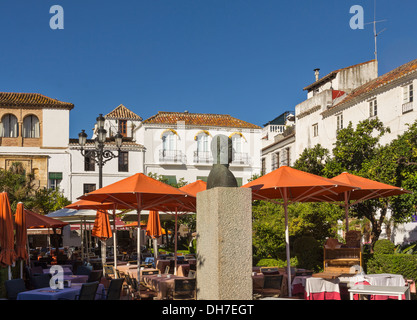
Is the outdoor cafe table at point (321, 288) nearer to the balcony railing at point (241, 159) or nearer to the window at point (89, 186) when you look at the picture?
the window at point (89, 186)

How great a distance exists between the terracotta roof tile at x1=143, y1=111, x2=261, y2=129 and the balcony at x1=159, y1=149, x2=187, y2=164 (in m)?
2.62

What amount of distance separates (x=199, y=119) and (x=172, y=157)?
15.1 ft

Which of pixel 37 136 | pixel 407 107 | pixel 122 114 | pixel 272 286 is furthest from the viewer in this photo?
pixel 122 114

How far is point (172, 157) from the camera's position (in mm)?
47531

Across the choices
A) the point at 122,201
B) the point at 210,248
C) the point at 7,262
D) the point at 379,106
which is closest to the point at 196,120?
the point at 379,106

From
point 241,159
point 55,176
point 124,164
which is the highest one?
point 241,159

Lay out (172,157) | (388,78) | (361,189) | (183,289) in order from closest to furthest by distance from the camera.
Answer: (183,289) < (361,189) < (388,78) < (172,157)

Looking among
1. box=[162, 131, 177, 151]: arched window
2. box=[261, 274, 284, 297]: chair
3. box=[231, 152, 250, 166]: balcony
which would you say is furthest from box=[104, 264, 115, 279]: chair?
box=[231, 152, 250, 166]: balcony

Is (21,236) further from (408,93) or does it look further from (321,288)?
(408,93)

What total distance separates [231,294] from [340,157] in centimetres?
1441

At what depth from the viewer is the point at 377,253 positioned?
14469 millimetres

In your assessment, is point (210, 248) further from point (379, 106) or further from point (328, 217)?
point (379, 106)

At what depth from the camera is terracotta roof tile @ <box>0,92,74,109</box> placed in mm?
47062

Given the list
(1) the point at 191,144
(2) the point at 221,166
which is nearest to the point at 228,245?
(2) the point at 221,166
